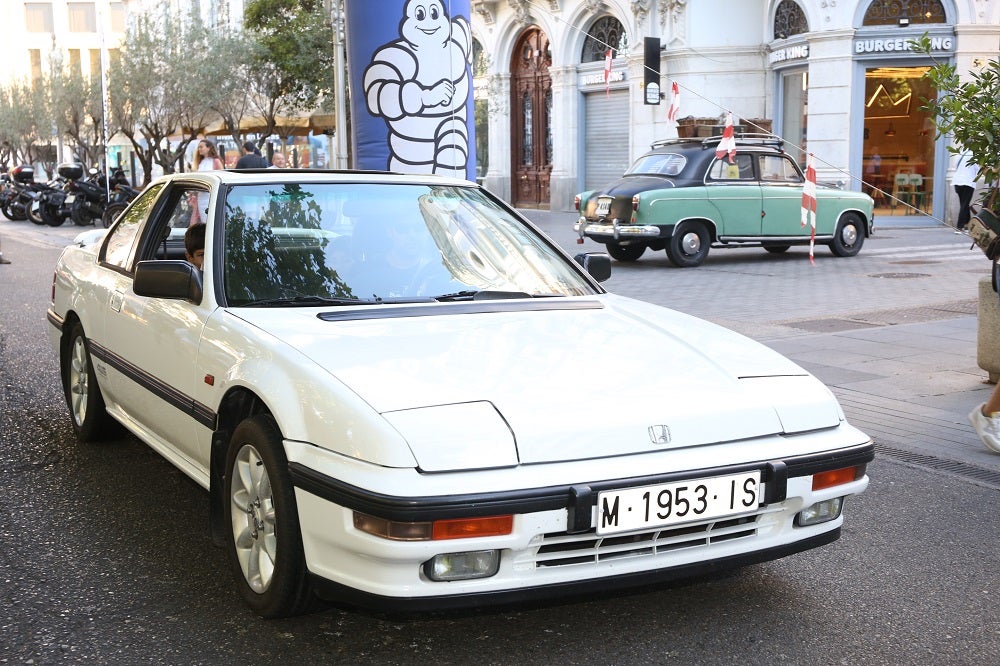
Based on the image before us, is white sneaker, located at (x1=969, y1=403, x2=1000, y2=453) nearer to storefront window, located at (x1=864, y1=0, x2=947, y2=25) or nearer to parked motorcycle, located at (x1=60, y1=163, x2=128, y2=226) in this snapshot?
storefront window, located at (x1=864, y1=0, x2=947, y2=25)

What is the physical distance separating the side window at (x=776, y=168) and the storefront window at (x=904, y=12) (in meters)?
7.62

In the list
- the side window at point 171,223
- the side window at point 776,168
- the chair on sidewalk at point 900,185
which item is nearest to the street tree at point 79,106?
the chair on sidewalk at point 900,185

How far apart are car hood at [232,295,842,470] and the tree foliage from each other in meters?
3.37

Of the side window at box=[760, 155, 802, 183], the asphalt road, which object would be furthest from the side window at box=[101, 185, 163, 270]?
the side window at box=[760, 155, 802, 183]

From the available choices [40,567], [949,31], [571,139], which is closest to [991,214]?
[40,567]

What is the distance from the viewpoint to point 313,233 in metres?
4.20

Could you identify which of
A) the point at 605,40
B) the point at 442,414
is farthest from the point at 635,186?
the point at 605,40

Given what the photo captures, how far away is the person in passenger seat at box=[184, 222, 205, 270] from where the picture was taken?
4457 mm

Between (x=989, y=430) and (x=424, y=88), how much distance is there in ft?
20.0

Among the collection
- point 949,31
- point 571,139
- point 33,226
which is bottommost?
point 33,226

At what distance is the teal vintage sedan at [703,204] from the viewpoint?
1577cm

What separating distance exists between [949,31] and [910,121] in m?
1.97

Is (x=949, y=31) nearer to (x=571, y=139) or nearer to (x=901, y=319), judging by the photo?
(x=571, y=139)

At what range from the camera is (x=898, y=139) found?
76.7 ft
